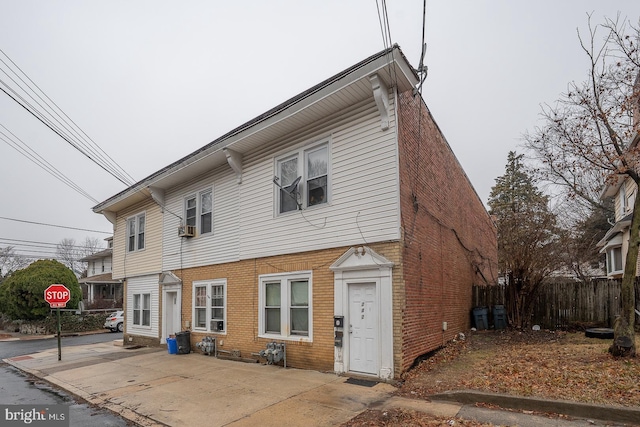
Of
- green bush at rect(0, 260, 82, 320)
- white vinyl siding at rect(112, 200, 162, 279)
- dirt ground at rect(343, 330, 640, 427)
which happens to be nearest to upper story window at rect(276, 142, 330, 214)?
dirt ground at rect(343, 330, 640, 427)

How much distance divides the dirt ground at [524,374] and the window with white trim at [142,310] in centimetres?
1228

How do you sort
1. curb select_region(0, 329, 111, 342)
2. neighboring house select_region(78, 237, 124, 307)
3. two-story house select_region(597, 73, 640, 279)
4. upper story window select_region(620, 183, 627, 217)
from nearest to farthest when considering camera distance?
two-story house select_region(597, 73, 640, 279) < upper story window select_region(620, 183, 627, 217) < curb select_region(0, 329, 111, 342) < neighboring house select_region(78, 237, 124, 307)

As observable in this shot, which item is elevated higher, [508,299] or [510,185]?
[510,185]

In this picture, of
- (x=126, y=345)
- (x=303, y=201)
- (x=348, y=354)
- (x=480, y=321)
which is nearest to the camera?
(x=348, y=354)

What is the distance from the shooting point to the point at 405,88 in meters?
9.26

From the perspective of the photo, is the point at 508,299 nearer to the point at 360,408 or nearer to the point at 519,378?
the point at 519,378

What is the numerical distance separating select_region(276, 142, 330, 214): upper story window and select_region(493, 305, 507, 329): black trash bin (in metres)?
8.46

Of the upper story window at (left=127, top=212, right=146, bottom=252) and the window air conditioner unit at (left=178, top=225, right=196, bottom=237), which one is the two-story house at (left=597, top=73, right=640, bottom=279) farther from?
the upper story window at (left=127, top=212, right=146, bottom=252)

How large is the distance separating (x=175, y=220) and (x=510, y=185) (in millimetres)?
39839

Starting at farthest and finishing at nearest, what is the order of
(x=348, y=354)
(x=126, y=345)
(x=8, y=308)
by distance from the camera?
(x=8, y=308)
(x=126, y=345)
(x=348, y=354)

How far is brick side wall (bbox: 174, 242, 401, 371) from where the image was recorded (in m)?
9.71

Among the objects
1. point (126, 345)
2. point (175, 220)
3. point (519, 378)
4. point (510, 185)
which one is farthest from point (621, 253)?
point (510, 185)

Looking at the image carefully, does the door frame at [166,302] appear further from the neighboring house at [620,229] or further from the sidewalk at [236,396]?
the neighboring house at [620,229]

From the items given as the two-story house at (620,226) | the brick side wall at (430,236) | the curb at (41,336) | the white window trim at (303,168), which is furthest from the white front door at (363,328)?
the curb at (41,336)
